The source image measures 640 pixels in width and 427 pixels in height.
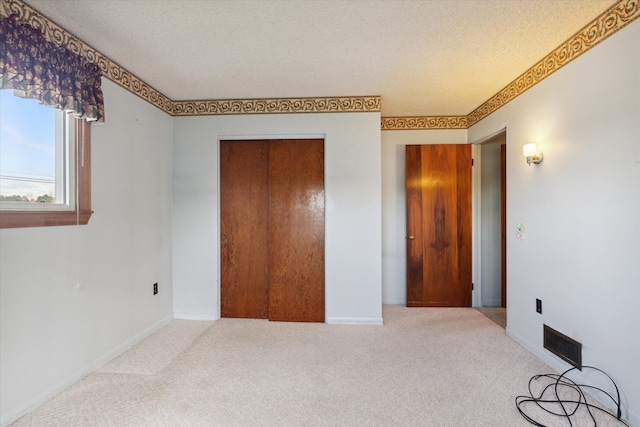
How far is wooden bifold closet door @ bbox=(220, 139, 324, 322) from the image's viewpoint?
3.22 m

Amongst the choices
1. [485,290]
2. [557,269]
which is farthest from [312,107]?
[485,290]

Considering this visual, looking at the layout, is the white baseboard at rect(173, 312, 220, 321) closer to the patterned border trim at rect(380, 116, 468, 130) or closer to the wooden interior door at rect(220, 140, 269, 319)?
the wooden interior door at rect(220, 140, 269, 319)

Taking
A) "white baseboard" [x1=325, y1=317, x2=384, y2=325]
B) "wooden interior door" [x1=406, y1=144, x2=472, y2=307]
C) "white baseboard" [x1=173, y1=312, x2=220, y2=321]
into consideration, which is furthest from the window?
"wooden interior door" [x1=406, y1=144, x2=472, y2=307]

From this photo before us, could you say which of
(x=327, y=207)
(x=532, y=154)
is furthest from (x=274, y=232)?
(x=532, y=154)

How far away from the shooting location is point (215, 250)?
10.8ft

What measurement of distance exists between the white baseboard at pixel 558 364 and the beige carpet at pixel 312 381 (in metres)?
0.05

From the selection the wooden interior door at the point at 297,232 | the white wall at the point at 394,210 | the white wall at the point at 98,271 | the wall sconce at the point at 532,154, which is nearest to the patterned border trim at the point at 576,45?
the wall sconce at the point at 532,154

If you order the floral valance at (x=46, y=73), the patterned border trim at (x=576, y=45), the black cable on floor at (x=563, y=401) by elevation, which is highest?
the patterned border trim at (x=576, y=45)

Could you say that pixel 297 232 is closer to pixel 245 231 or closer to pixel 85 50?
pixel 245 231

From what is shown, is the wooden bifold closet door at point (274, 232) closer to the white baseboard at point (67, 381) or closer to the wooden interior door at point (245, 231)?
the wooden interior door at point (245, 231)

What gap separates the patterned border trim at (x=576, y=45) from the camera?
1679mm

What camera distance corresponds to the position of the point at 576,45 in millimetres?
2016

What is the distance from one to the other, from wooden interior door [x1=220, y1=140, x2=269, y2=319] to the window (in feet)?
4.52

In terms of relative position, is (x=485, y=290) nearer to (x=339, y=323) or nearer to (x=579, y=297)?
(x=579, y=297)
